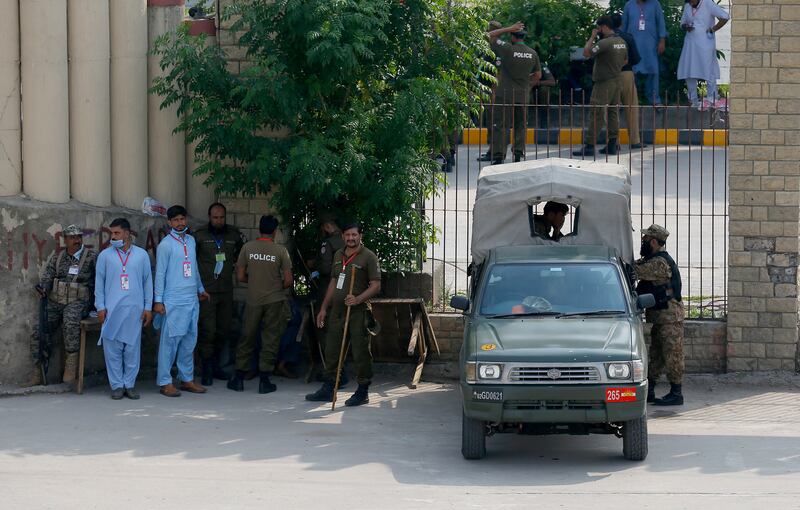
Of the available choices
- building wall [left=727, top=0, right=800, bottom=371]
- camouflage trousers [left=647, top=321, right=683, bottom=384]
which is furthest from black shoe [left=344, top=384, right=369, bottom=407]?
building wall [left=727, top=0, right=800, bottom=371]

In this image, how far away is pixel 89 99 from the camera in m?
13.0

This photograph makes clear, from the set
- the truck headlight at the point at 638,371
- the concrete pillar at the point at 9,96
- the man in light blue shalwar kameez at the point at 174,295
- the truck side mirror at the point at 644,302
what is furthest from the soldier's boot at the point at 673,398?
the concrete pillar at the point at 9,96

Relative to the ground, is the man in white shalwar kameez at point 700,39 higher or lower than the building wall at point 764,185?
higher

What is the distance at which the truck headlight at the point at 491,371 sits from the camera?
977cm

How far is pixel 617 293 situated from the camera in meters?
10.6

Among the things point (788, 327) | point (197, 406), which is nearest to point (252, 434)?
point (197, 406)

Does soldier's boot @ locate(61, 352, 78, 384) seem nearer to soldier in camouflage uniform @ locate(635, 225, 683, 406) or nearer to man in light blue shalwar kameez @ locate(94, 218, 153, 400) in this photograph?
man in light blue shalwar kameez @ locate(94, 218, 153, 400)

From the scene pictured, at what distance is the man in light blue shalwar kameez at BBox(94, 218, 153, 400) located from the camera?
12.2 metres

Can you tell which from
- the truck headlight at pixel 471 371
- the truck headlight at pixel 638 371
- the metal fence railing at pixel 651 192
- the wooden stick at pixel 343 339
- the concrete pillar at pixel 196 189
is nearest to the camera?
the truck headlight at pixel 638 371

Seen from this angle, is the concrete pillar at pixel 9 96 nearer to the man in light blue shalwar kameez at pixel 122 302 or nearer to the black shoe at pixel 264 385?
the man in light blue shalwar kameez at pixel 122 302

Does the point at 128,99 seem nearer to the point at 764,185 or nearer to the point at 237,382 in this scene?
the point at 237,382

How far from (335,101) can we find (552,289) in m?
3.68

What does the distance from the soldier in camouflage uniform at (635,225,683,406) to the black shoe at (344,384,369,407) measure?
2.81 metres

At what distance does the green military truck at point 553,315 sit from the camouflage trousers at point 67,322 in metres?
4.02
